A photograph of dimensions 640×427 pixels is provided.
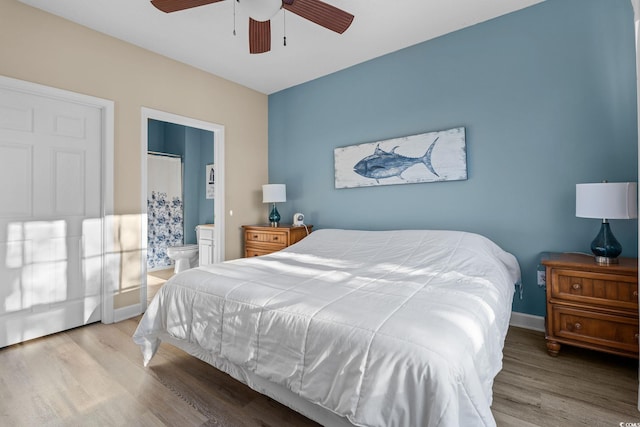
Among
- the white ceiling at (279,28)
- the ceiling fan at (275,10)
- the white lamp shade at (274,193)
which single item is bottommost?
the white lamp shade at (274,193)

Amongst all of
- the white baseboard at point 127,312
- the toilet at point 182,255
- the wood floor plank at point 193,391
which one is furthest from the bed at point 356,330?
the toilet at point 182,255

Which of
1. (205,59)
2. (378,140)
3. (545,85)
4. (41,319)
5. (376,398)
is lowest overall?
(41,319)

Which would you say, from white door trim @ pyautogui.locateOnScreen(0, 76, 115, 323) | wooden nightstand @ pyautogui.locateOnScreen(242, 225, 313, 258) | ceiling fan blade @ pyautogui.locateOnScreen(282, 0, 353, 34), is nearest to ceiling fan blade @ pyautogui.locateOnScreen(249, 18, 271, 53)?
ceiling fan blade @ pyautogui.locateOnScreen(282, 0, 353, 34)

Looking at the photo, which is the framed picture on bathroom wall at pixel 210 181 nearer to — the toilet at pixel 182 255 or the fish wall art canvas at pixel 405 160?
the toilet at pixel 182 255

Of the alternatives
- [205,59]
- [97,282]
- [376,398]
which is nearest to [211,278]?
[376,398]

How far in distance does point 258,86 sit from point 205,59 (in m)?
0.88

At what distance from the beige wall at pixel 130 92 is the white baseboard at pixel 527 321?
3102 mm

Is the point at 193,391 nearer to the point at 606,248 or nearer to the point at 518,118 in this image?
the point at 606,248

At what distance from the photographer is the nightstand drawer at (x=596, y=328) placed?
76.2 inches

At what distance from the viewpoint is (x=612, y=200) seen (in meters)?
1.94

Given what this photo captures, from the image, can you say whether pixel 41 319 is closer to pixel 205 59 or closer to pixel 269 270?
pixel 269 270

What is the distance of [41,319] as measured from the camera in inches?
101

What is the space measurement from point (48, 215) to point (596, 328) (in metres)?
4.13

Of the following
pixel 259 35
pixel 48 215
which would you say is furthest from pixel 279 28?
pixel 48 215
